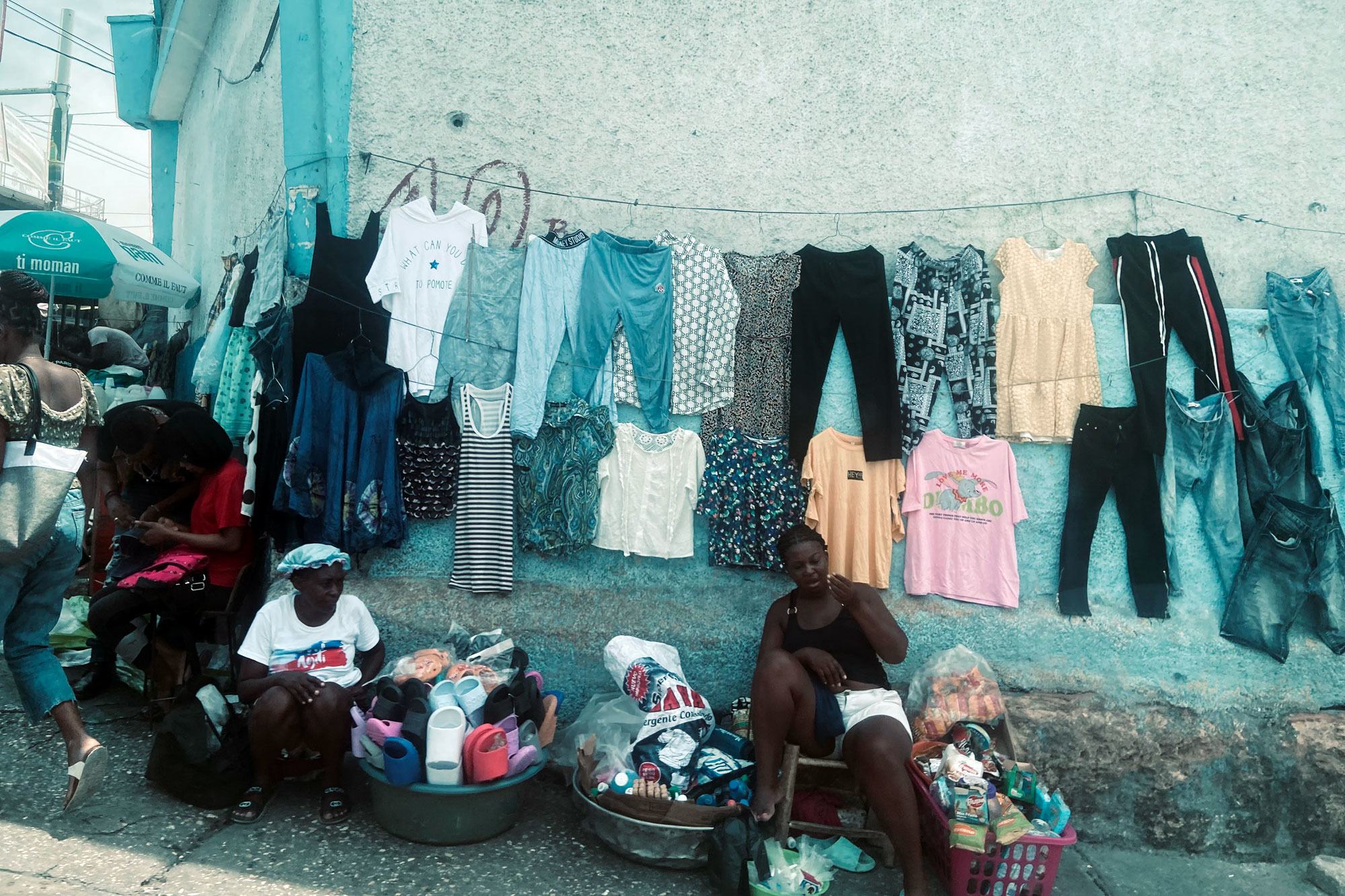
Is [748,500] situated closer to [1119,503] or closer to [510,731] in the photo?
[510,731]

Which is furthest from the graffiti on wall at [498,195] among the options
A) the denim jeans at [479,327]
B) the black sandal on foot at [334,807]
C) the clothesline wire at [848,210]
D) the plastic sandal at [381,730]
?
the black sandal on foot at [334,807]

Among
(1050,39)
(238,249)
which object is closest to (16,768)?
(238,249)

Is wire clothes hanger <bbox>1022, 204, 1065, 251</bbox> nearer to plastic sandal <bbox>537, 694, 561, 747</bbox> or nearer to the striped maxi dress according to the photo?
the striped maxi dress

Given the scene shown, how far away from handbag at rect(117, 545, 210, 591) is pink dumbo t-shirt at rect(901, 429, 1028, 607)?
340 centimetres

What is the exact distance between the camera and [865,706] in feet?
12.3

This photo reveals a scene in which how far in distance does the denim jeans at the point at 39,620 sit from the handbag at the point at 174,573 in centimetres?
84

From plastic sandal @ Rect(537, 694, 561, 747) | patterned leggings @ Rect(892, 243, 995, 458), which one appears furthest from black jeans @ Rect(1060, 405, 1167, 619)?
plastic sandal @ Rect(537, 694, 561, 747)

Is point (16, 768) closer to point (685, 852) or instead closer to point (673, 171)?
point (685, 852)

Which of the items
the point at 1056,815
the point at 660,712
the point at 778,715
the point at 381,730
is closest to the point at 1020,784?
the point at 1056,815

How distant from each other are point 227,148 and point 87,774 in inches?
217

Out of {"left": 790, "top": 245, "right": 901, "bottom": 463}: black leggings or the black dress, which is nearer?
the black dress

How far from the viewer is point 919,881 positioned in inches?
126

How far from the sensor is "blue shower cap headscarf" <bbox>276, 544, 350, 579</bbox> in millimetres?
3648

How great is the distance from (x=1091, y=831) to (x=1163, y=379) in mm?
2238
